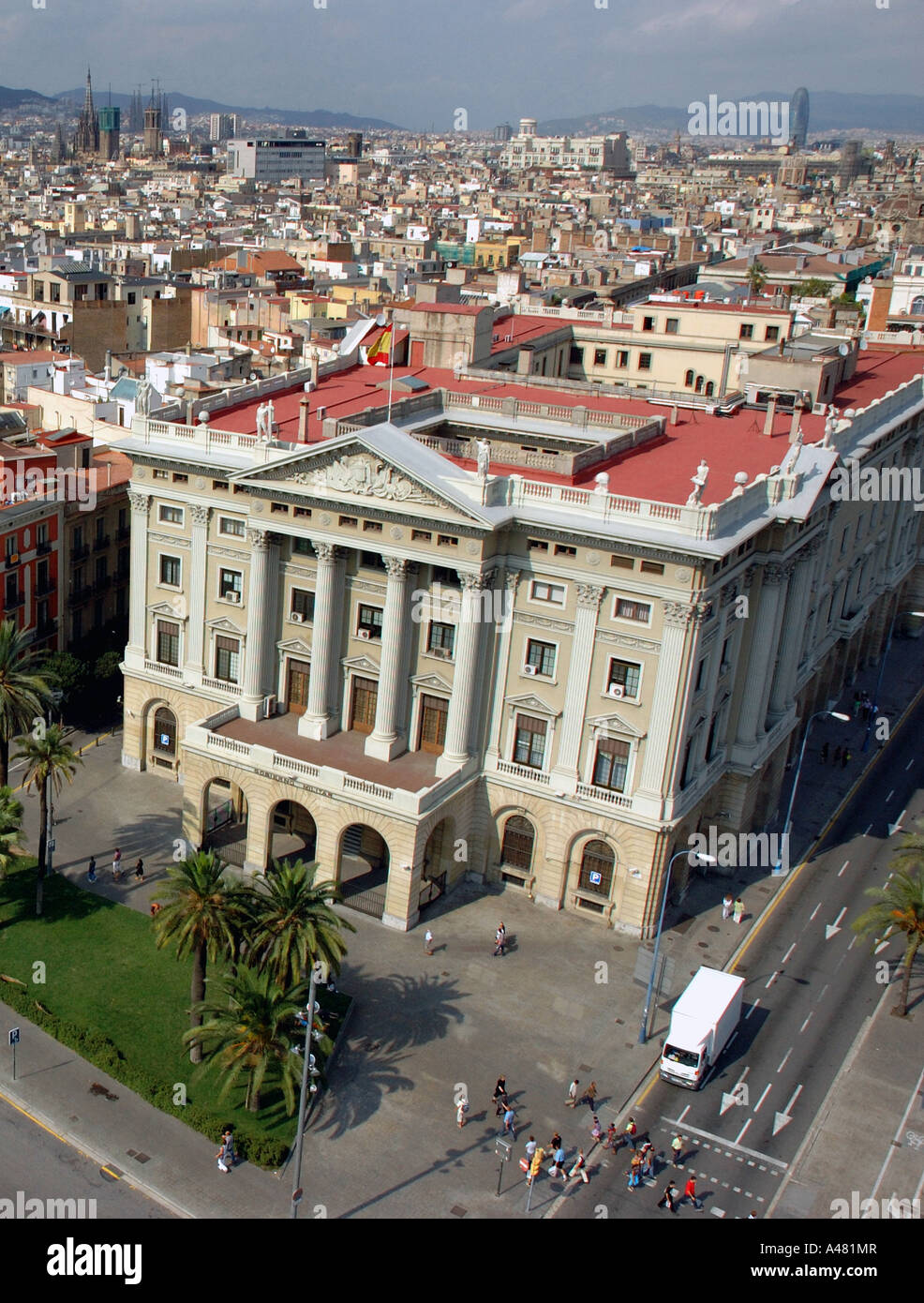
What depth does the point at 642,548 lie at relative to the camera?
193 ft

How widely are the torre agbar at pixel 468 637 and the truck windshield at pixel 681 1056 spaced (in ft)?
35.1

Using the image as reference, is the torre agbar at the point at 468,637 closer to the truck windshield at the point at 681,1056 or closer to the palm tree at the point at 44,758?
the palm tree at the point at 44,758

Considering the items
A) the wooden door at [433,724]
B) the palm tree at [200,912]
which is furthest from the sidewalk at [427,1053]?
the wooden door at [433,724]

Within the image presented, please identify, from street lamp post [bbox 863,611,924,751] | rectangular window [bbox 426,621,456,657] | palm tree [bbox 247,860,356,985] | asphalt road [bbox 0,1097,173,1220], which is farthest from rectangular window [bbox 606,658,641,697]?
asphalt road [bbox 0,1097,173,1220]

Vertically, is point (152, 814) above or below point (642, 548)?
below

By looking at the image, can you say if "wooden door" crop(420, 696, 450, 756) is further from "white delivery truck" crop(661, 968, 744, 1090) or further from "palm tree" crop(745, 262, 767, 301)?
"palm tree" crop(745, 262, 767, 301)

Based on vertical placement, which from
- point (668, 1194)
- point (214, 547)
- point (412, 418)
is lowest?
point (668, 1194)

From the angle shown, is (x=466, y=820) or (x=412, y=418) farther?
(x=412, y=418)

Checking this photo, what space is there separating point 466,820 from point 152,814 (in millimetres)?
17298

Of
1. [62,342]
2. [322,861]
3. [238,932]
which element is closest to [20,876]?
[322,861]

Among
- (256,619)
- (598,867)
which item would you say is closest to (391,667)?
(256,619)

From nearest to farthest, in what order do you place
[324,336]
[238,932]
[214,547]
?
[238,932] → [214,547] → [324,336]

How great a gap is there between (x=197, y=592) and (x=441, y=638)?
14717 millimetres
